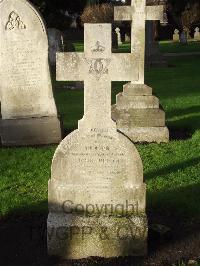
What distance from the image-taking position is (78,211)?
16.7 ft

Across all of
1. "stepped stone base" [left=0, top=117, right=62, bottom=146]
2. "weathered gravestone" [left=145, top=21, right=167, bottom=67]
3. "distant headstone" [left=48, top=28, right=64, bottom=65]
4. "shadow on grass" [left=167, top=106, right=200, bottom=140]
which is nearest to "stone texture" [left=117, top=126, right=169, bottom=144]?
"shadow on grass" [left=167, top=106, right=200, bottom=140]

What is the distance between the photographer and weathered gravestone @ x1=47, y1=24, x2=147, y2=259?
4.96m

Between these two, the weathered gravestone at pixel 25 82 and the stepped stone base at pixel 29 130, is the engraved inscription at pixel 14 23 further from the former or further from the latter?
the stepped stone base at pixel 29 130

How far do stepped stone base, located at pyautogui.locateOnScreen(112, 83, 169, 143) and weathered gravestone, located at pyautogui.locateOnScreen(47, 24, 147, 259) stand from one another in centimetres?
431

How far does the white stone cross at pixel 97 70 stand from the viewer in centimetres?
504

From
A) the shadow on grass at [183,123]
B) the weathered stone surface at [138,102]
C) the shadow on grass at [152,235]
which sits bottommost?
the shadow on grass at [152,235]

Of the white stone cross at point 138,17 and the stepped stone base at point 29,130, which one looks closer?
the stepped stone base at point 29,130

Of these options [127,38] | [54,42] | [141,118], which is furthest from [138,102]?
[127,38]

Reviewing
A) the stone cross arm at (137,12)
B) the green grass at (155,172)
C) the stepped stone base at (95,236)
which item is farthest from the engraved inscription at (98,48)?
the stone cross arm at (137,12)

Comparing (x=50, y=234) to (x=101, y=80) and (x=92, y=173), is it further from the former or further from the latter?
(x=101, y=80)

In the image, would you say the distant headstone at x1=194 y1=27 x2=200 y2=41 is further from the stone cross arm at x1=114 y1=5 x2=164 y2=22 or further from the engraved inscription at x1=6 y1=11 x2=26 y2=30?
the engraved inscription at x1=6 y1=11 x2=26 y2=30

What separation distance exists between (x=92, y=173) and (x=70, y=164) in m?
0.23

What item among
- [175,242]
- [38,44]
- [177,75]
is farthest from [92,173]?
[177,75]

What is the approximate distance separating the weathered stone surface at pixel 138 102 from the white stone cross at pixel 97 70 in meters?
4.31
